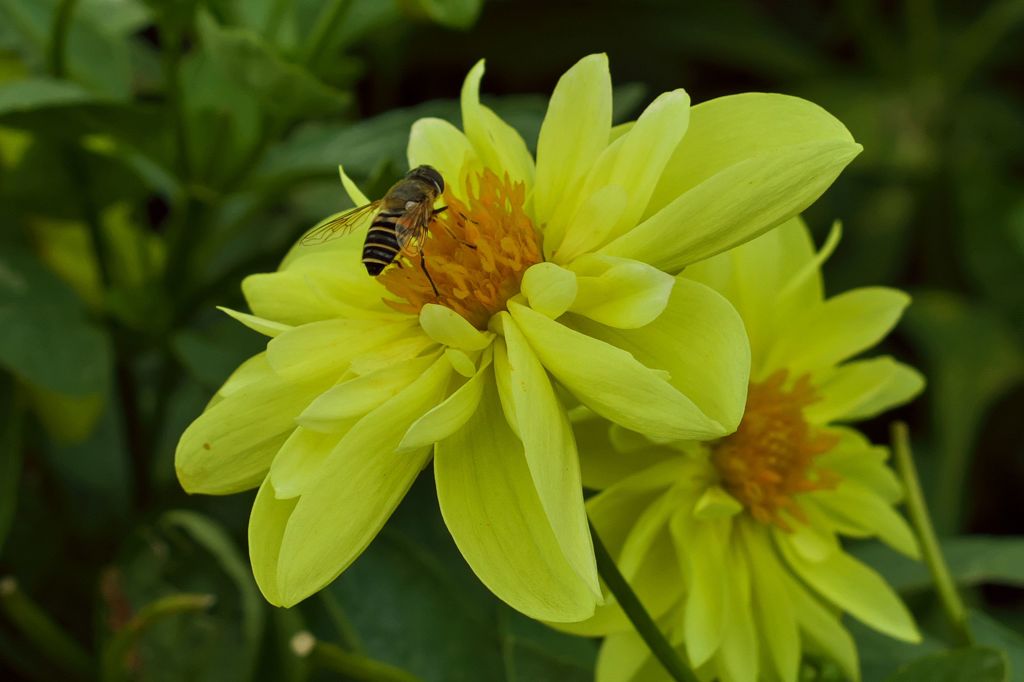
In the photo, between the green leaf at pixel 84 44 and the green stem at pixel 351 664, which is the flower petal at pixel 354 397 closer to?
the green stem at pixel 351 664

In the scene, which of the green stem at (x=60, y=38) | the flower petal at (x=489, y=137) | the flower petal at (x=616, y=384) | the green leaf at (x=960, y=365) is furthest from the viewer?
the green leaf at (x=960, y=365)

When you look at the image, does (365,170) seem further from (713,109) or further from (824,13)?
(824,13)

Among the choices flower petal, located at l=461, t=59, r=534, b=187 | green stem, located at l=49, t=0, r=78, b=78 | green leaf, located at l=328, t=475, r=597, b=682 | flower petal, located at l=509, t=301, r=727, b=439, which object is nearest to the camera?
flower petal, located at l=509, t=301, r=727, b=439

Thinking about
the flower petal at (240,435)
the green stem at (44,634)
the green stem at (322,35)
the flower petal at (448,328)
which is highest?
the flower petal at (448,328)

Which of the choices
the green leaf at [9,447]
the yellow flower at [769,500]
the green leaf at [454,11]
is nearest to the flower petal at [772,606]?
the yellow flower at [769,500]

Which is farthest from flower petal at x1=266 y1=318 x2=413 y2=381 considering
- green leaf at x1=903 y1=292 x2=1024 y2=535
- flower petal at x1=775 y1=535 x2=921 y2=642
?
green leaf at x1=903 y1=292 x2=1024 y2=535

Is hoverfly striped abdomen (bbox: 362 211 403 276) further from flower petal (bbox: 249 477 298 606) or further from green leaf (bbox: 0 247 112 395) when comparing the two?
green leaf (bbox: 0 247 112 395)

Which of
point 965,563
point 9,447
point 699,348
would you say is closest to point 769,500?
point 699,348
